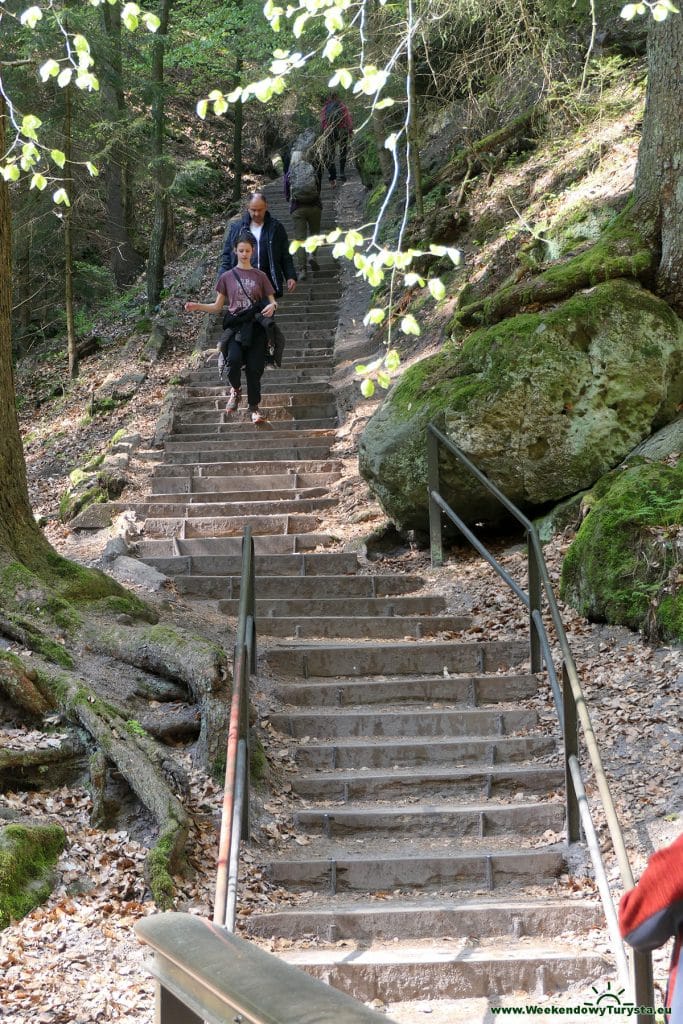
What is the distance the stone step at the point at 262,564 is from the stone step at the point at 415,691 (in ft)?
7.75

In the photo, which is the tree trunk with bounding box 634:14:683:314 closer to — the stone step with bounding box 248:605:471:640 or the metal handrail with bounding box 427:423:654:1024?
the metal handrail with bounding box 427:423:654:1024

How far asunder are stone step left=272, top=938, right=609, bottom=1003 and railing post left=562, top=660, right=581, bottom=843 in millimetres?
1015

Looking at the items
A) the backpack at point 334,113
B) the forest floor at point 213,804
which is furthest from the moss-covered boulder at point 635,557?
the backpack at point 334,113

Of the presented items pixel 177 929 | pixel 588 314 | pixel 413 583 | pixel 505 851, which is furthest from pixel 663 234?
pixel 177 929

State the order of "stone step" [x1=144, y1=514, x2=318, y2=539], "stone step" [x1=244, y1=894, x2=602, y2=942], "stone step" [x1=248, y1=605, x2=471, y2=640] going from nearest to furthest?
"stone step" [x1=244, y1=894, x2=602, y2=942] < "stone step" [x1=248, y1=605, x2=471, y2=640] < "stone step" [x1=144, y1=514, x2=318, y2=539]

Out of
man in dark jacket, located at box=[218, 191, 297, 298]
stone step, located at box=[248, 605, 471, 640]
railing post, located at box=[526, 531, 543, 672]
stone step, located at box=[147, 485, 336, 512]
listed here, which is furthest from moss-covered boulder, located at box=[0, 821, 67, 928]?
man in dark jacket, located at box=[218, 191, 297, 298]

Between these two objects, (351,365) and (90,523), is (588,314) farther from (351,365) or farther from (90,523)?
(351,365)

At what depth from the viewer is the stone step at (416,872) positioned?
5.80m

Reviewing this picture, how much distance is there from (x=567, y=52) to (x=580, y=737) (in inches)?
450

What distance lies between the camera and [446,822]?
20.5 ft

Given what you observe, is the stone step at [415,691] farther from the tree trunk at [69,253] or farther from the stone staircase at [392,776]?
the tree trunk at [69,253]

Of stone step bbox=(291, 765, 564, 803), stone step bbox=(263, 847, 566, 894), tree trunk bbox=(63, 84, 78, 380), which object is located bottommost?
stone step bbox=(263, 847, 566, 894)

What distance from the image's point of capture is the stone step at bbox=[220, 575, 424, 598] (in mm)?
9258

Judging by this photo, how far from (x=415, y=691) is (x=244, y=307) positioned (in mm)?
5526
